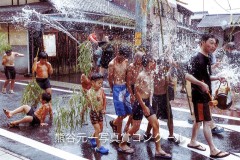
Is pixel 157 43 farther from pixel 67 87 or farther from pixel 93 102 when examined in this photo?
pixel 93 102

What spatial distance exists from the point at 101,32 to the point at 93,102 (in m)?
14.7

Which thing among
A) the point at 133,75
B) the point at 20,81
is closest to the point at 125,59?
the point at 133,75

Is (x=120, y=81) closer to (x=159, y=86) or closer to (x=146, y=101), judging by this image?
(x=146, y=101)

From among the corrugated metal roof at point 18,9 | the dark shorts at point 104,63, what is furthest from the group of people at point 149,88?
the corrugated metal roof at point 18,9

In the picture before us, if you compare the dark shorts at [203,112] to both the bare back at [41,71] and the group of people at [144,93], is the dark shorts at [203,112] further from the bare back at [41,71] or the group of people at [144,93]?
the bare back at [41,71]

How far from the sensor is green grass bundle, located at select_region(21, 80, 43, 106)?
7.78 m

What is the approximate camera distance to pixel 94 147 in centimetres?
548

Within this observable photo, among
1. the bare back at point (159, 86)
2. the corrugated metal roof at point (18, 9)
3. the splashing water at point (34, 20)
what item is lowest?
the bare back at point (159, 86)

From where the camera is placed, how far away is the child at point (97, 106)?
16.9ft

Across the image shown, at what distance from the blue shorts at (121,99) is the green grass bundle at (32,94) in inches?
125

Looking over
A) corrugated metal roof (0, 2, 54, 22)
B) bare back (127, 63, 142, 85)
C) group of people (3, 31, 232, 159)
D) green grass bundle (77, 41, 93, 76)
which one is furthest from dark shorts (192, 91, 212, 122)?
corrugated metal roof (0, 2, 54, 22)

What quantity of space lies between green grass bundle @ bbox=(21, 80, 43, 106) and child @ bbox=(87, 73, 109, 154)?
2982mm

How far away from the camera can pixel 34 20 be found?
50.9ft

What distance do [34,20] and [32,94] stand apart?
28.3ft
